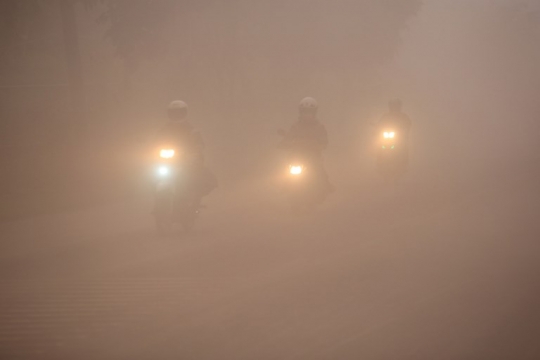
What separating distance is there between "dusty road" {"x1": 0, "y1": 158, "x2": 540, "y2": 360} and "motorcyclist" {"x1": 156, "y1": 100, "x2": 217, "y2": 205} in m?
0.72

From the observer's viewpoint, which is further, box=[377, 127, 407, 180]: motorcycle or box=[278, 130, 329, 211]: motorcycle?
box=[377, 127, 407, 180]: motorcycle

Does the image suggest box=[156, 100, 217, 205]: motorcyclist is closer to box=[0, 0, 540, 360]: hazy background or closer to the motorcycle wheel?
the motorcycle wheel

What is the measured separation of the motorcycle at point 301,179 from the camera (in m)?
13.2

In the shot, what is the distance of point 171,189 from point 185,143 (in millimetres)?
726

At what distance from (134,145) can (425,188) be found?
10.0 m

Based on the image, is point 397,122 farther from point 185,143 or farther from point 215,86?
point 215,86

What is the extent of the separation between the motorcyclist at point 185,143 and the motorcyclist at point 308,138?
186 centimetres

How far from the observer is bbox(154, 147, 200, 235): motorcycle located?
11.7 metres

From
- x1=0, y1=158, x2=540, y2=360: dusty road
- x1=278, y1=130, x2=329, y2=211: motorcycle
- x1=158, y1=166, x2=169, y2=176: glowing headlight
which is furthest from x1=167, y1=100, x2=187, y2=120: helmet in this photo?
x1=278, y1=130, x2=329, y2=211: motorcycle

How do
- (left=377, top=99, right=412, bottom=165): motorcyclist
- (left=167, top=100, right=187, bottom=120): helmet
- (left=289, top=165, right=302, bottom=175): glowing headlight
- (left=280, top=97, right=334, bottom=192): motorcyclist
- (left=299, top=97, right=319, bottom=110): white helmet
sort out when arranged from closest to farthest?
(left=167, top=100, right=187, bottom=120): helmet, (left=289, top=165, right=302, bottom=175): glowing headlight, (left=280, top=97, right=334, bottom=192): motorcyclist, (left=299, top=97, right=319, bottom=110): white helmet, (left=377, top=99, right=412, bottom=165): motorcyclist

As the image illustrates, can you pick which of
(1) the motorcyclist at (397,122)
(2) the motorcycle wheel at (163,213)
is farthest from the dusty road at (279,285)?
(1) the motorcyclist at (397,122)

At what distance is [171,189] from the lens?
463 inches

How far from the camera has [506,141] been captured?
1156 inches

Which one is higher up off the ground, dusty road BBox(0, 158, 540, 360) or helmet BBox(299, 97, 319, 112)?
helmet BBox(299, 97, 319, 112)
